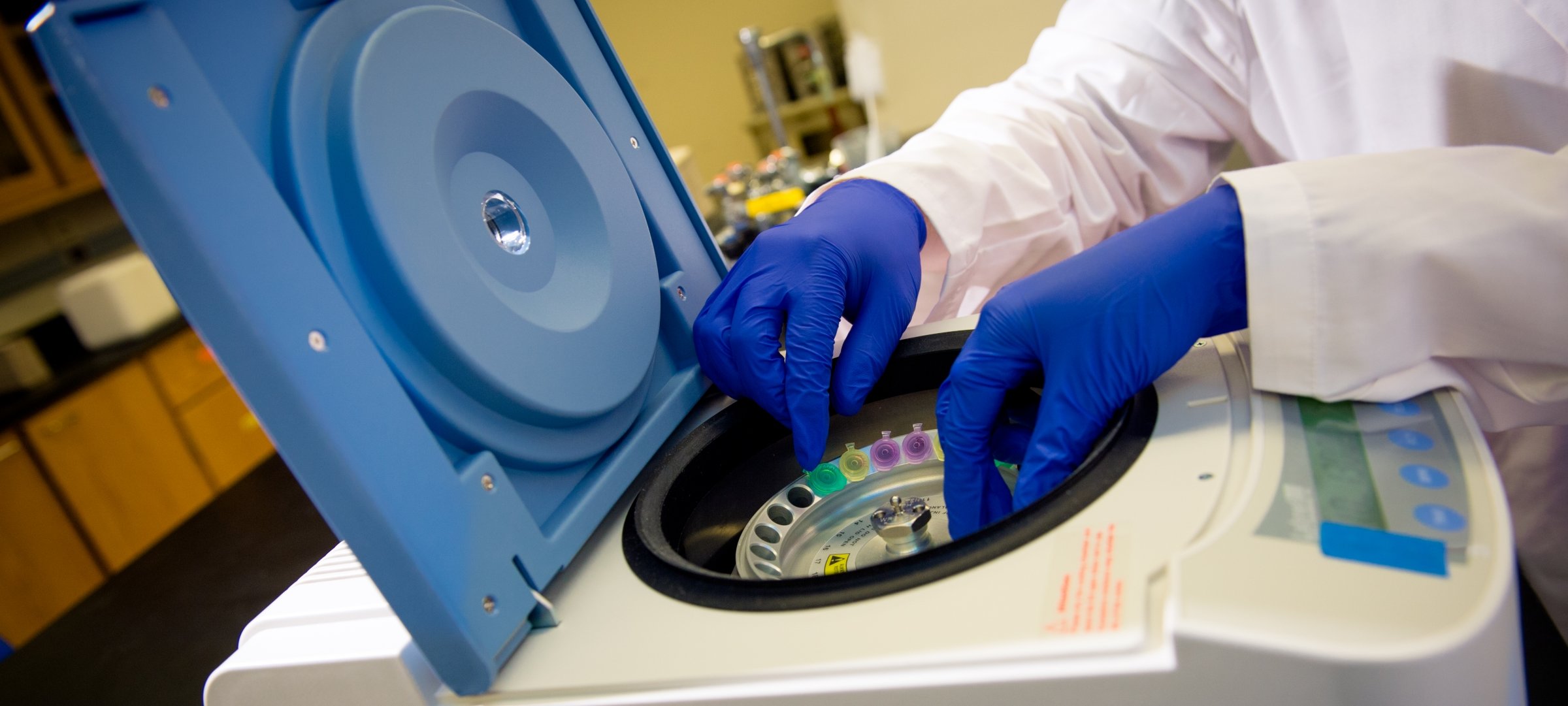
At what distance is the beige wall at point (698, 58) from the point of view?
4.12 meters

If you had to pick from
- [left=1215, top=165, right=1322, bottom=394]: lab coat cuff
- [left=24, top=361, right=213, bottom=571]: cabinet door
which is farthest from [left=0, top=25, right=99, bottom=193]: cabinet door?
[left=1215, top=165, right=1322, bottom=394]: lab coat cuff

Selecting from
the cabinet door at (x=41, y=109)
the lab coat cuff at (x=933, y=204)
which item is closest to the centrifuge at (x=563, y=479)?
the lab coat cuff at (x=933, y=204)

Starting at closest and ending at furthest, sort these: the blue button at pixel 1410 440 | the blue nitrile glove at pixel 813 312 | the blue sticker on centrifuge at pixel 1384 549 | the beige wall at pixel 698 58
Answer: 1. the blue sticker on centrifuge at pixel 1384 549
2. the blue button at pixel 1410 440
3. the blue nitrile glove at pixel 813 312
4. the beige wall at pixel 698 58

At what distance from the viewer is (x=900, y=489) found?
2.89 feet

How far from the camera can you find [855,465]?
34.9 inches

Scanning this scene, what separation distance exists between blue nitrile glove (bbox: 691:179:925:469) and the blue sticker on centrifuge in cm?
45

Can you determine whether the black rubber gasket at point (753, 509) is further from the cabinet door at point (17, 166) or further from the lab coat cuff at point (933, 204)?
the cabinet door at point (17, 166)

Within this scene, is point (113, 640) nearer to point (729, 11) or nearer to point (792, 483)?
point (792, 483)

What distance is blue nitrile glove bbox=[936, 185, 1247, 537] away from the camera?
2.23ft

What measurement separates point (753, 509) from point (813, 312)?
0.20 meters

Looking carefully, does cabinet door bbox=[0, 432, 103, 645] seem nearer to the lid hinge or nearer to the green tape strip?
the lid hinge

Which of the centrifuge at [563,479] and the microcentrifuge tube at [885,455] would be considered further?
the microcentrifuge tube at [885,455]

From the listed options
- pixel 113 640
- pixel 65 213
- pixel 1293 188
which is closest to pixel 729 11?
pixel 65 213

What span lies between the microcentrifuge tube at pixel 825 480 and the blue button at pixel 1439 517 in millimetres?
499
